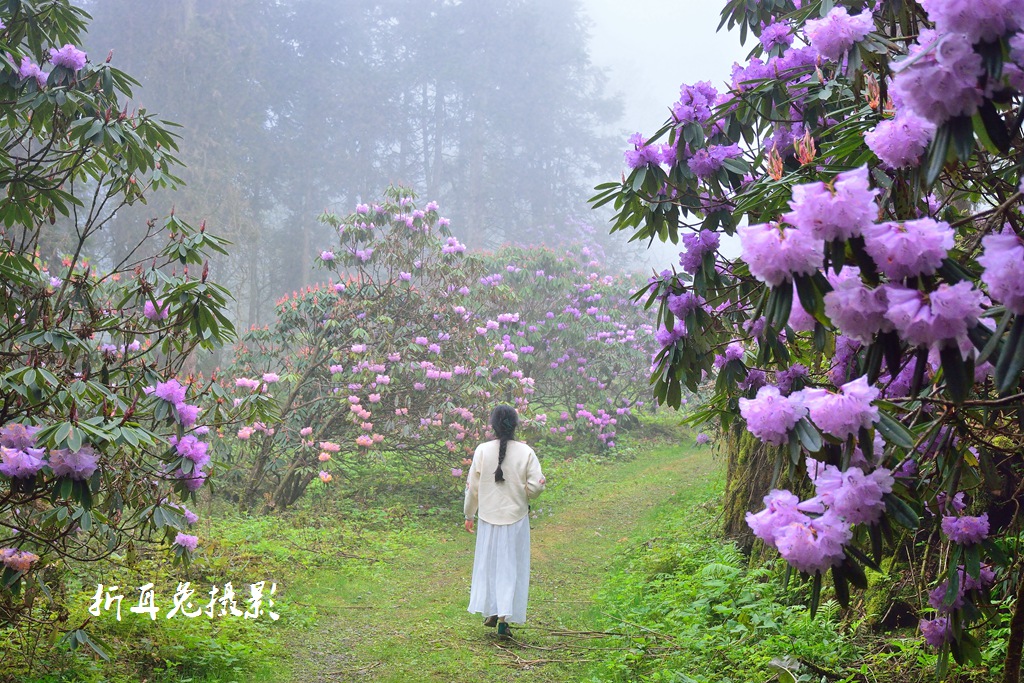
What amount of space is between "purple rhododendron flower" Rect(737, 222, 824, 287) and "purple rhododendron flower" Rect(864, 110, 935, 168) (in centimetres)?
32

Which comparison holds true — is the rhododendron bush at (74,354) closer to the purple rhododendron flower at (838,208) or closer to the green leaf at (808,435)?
the green leaf at (808,435)

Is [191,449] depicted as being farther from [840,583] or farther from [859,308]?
[859,308]

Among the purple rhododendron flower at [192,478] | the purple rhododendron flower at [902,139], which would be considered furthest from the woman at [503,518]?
the purple rhododendron flower at [902,139]

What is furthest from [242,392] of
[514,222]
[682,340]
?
[514,222]

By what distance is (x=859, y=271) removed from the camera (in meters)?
1.58

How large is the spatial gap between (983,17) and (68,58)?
11.0 feet

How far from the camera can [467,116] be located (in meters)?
26.2

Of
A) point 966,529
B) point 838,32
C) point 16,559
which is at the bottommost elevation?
point 16,559

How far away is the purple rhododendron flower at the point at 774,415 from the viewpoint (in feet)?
5.53

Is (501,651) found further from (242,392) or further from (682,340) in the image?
(242,392)

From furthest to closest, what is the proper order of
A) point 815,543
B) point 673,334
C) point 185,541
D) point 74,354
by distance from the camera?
point 185,541, point 74,354, point 673,334, point 815,543

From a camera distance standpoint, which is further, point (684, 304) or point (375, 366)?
point (375, 366)

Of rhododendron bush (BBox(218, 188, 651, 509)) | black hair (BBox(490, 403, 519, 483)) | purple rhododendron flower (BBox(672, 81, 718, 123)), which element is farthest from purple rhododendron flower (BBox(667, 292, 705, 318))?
rhododendron bush (BBox(218, 188, 651, 509))

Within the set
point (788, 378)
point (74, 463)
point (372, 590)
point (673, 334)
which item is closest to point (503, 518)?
point (372, 590)
